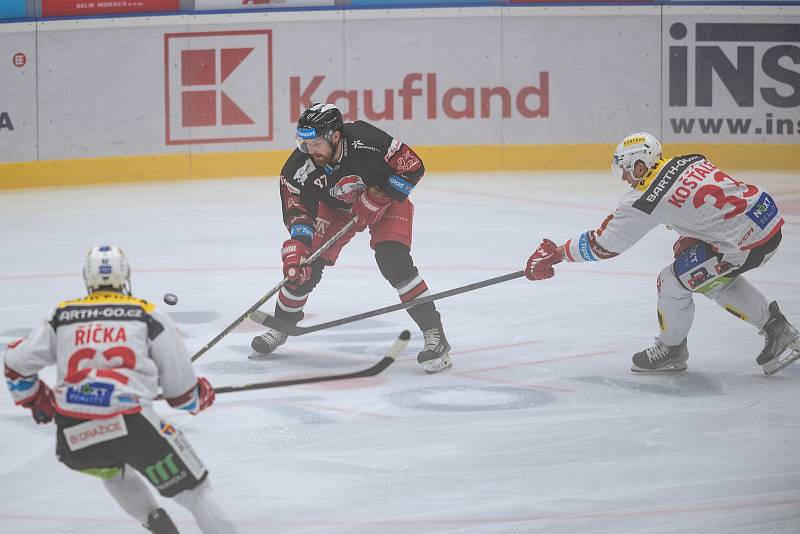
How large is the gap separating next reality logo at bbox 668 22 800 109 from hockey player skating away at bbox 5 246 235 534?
9304 mm

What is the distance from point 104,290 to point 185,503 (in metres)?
0.55

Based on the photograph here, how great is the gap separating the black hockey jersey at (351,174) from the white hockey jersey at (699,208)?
0.90 m

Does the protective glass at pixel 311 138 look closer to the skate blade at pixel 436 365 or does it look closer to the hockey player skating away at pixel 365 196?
the hockey player skating away at pixel 365 196

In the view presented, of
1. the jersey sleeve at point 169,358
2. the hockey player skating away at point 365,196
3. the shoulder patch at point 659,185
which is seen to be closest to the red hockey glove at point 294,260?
the hockey player skating away at point 365,196

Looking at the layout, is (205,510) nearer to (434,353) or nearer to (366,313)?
(434,353)

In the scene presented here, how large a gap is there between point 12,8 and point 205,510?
8862 millimetres

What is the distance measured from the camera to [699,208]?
207 inches

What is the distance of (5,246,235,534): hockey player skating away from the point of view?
3230mm

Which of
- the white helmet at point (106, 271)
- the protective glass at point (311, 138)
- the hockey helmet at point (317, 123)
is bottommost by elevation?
the white helmet at point (106, 271)

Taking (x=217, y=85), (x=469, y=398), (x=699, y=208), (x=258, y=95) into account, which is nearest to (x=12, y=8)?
(x=217, y=85)

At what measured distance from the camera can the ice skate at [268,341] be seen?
6.03m

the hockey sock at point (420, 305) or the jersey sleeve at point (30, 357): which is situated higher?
the jersey sleeve at point (30, 357)

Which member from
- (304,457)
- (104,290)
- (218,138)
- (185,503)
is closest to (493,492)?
(304,457)

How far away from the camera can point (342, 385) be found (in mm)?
5520
